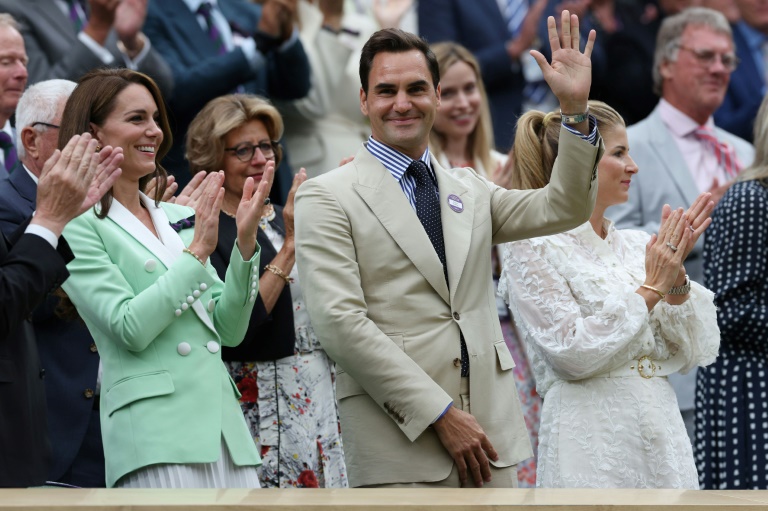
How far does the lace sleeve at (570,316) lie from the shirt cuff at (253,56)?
2.24 metres

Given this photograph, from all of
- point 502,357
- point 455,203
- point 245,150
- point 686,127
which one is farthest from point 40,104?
point 686,127

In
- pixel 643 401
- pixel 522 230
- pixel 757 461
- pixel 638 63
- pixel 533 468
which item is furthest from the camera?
pixel 638 63

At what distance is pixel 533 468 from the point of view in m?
6.16

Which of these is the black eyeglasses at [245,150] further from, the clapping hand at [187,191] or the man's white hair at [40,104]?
the man's white hair at [40,104]

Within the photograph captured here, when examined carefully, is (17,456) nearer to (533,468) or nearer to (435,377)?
(435,377)

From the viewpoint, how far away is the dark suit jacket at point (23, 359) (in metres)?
3.50

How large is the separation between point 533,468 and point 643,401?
1664mm

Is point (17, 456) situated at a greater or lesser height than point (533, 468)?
greater

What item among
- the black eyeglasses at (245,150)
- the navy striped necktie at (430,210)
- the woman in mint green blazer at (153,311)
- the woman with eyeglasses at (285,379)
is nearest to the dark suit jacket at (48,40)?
the black eyeglasses at (245,150)

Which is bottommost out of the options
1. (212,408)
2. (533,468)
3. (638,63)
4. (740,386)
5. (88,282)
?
(533,468)

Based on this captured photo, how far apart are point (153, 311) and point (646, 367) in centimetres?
180

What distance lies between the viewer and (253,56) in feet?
21.4

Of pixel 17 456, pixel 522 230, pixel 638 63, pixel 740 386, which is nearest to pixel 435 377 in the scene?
pixel 522 230

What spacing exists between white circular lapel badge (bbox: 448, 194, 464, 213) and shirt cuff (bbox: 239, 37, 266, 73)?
8.27 ft
